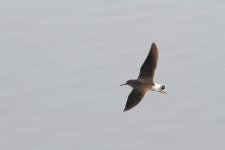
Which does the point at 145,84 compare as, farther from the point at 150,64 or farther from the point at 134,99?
the point at 150,64

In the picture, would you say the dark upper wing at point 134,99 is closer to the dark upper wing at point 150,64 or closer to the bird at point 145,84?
the bird at point 145,84

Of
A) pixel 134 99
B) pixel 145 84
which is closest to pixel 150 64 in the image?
pixel 145 84

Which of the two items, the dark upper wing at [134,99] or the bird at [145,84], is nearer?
the bird at [145,84]

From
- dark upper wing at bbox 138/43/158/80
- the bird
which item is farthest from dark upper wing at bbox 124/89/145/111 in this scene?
dark upper wing at bbox 138/43/158/80

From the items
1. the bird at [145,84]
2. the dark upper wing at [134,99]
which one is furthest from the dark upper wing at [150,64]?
the dark upper wing at [134,99]

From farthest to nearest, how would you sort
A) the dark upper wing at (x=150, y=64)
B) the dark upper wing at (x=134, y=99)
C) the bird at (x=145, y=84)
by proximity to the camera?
1. the dark upper wing at (x=134, y=99)
2. the bird at (x=145, y=84)
3. the dark upper wing at (x=150, y=64)

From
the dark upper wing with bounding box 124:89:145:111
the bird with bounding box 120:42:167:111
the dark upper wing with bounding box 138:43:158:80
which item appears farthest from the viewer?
the dark upper wing with bounding box 124:89:145:111

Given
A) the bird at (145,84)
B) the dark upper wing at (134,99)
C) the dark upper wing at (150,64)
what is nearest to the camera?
the dark upper wing at (150,64)

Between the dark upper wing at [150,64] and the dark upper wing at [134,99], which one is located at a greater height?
the dark upper wing at [150,64]

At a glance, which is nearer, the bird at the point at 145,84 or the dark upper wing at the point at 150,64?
the dark upper wing at the point at 150,64

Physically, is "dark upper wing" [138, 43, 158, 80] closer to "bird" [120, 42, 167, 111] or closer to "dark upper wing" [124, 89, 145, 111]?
"bird" [120, 42, 167, 111]

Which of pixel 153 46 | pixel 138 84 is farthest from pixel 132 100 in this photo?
A: pixel 153 46

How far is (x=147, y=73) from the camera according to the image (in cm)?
2725

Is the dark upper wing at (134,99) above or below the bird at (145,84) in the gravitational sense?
below
